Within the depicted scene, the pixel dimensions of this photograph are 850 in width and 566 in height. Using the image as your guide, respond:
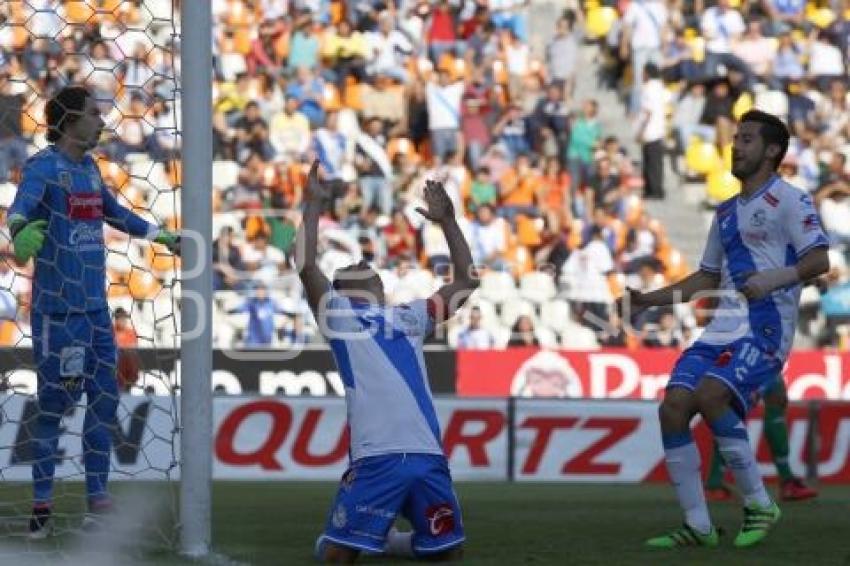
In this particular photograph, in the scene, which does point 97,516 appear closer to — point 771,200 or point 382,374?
point 382,374

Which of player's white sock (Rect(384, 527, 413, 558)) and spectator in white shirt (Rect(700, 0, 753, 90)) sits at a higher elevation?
spectator in white shirt (Rect(700, 0, 753, 90))

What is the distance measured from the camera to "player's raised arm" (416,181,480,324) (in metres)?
8.05

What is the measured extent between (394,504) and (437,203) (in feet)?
4.28

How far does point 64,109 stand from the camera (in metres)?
8.77

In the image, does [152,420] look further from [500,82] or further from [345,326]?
[500,82]

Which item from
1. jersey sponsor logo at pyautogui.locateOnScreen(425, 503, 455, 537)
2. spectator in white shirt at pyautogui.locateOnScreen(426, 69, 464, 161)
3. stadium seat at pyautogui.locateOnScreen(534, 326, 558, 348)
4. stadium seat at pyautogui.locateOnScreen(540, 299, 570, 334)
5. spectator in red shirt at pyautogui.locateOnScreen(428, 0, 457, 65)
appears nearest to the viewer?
jersey sponsor logo at pyautogui.locateOnScreen(425, 503, 455, 537)

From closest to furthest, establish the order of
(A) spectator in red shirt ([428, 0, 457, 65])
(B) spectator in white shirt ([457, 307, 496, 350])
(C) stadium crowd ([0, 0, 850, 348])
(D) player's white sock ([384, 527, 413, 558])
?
(D) player's white sock ([384, 527, 413, 558])
(B) spectator in white shirt ([457, 307, 496, 350])
(C) stadium crowd ([0, 0, 850, 348])
(A) spectator in red shirt ([428, 0, 457, 65])

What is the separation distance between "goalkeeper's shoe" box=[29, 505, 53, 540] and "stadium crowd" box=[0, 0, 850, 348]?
7.55 m

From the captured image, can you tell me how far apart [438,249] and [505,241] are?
0.83 m

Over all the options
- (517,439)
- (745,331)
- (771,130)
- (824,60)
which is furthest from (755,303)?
(824,60)

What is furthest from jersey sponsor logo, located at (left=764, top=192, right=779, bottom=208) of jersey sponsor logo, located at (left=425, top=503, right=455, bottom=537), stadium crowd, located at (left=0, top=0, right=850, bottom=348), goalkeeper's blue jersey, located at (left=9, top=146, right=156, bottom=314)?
stadium crowd, located at (left=0, top=0, right=850, bottom=348)

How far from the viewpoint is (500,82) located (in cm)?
2145

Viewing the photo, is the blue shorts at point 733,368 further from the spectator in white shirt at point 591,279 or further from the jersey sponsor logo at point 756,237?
the spectator in white shirt at point 591,279

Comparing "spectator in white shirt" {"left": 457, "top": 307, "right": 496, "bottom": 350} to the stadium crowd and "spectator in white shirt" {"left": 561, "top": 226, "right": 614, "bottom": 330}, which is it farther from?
"spectator in white shirt" {"left": 561, "top": 226, "right": 614, "bottom": 330}
